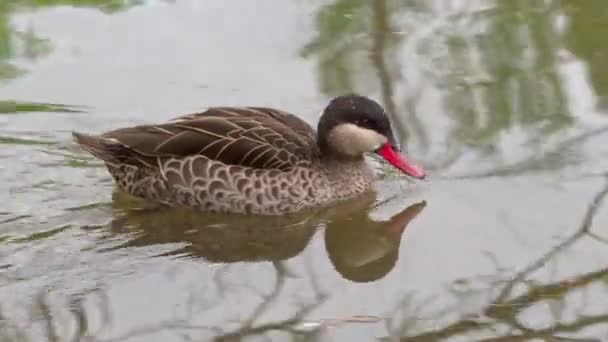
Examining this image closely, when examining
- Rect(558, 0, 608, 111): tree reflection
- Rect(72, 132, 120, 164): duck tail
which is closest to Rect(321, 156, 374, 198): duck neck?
Rect(72, 132, 120, 164): duck tail

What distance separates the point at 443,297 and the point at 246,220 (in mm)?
1479

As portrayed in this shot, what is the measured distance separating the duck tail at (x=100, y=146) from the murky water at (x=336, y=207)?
27cm

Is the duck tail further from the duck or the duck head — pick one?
the duck head

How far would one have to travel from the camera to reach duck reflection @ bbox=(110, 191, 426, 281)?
20.4ft

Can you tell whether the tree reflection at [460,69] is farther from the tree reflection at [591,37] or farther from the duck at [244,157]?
the duck at [244,157]

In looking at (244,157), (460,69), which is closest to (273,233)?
(244,157)

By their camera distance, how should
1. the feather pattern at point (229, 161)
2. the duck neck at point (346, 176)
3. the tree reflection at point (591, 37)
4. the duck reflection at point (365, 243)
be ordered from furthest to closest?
the tree reflection at point (591, 37) → the duck neck at point (346, 176) → the feather pattern at point (229, 161) → the duck reflection at point (365, 243)

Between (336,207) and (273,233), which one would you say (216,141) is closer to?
(273,233)

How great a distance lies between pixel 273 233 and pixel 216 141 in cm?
68

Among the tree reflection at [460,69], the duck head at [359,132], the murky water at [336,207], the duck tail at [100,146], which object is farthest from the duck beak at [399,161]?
the duck tail at [100,146]

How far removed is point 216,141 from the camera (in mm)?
6711

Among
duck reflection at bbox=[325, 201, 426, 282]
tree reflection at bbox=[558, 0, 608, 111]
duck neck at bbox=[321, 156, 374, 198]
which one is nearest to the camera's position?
duck reflection at bbox=[325, 201, 426, 282]

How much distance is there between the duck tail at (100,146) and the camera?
268 inches

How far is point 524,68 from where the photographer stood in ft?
27.8
